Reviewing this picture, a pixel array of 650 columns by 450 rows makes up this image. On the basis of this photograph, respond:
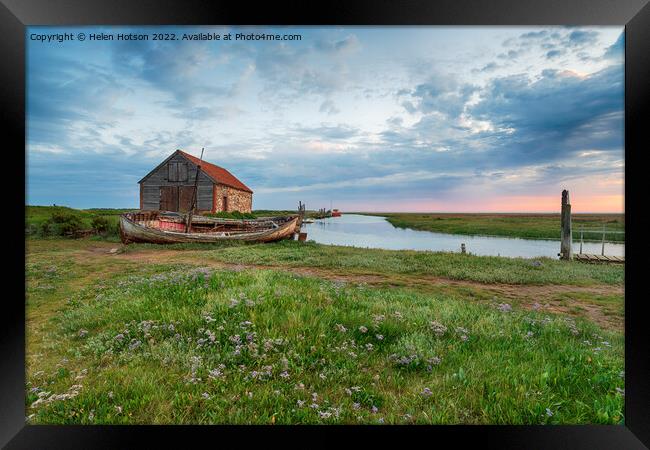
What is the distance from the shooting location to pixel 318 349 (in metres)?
3.76

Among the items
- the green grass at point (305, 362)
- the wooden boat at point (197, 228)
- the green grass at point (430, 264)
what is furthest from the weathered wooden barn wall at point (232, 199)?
the green grass at point (305, 362)

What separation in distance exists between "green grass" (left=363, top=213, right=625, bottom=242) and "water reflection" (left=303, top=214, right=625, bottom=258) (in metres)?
0.22

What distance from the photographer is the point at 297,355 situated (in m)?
3.65

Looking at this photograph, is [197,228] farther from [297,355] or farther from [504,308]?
[504,308]

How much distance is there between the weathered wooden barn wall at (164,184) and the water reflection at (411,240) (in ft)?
11.3

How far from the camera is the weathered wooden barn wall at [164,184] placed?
6.39 m

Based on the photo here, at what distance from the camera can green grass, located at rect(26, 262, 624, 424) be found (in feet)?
10.6

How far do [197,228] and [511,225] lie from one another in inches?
389

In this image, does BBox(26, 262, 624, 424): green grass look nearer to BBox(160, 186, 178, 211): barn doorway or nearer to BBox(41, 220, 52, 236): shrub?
BBox(41, 220, 52, 236): shrub

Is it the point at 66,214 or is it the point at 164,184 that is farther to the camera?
the point at 164,184

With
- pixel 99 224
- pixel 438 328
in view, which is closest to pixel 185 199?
pixel 99 224

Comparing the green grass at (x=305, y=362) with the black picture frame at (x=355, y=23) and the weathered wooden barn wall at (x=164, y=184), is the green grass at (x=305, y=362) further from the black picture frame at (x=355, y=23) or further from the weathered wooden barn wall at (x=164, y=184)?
the weathered wooden barn wall at (x=164, y=184)

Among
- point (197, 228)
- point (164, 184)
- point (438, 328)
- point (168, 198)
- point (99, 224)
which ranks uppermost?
point (164, 184)

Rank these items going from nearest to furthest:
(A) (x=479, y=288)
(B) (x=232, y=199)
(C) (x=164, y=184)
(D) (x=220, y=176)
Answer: (A) (x=479, y=288) < (C) (x=164, y=184) < (D) (x=220, y=176) < (B) (x=232, y=199)
